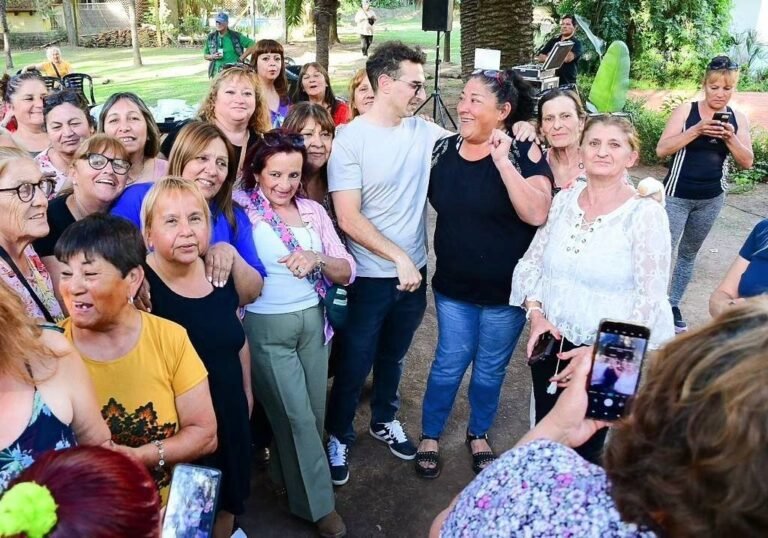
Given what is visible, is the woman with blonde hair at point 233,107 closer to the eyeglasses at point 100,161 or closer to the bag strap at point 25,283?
the eyeglasses at point 100,161

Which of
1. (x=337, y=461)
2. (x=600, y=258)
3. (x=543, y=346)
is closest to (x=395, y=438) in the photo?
(x=337, y=461)

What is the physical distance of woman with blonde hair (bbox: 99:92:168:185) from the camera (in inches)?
119

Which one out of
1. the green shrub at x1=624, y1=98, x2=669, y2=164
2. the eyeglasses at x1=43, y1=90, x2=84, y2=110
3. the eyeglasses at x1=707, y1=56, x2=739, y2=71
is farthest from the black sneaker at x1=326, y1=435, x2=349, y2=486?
the green shrub at x1=624, y1=98, x2=669, y2=164

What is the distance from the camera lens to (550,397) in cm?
271

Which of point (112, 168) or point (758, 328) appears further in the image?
point (112, 168)

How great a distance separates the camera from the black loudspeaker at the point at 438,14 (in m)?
9.11

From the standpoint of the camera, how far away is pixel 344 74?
17.7 meters

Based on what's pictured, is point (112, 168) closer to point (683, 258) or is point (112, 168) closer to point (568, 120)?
point (568, 120)

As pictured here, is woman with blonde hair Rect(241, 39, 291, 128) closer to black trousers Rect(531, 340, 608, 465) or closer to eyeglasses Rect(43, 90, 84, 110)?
eyeglasses Rect(43, 90, 84, 110)

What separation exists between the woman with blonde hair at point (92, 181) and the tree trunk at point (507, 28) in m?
6.74

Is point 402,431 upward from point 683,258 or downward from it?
downward

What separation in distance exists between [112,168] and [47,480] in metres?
1.86

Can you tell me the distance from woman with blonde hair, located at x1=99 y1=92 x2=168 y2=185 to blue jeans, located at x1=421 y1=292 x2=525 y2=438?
1.57 meters

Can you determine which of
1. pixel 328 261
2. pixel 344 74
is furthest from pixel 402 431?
pixel 344 74
